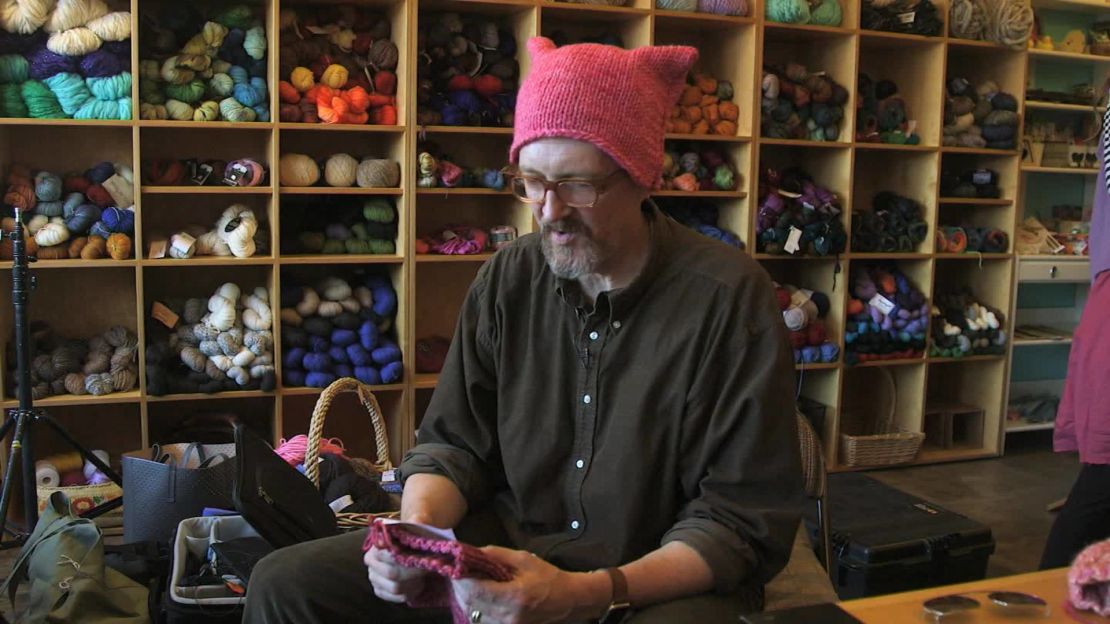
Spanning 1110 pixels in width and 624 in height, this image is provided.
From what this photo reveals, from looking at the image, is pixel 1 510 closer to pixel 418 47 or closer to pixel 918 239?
pixel 418 47

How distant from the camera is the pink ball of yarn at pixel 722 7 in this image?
383cm

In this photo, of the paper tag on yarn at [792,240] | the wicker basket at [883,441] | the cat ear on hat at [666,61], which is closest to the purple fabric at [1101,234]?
the cat ear on hat at [666,61]

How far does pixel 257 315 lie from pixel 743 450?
2389 mm

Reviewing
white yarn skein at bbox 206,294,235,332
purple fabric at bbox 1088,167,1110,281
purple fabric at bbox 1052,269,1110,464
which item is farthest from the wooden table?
white yarn skein at bbox 206,294,235,332

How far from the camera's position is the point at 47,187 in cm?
321

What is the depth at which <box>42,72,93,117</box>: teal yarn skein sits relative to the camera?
3.13 meters

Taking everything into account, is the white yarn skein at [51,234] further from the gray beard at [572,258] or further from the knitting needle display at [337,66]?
the gray beard at [572,258]

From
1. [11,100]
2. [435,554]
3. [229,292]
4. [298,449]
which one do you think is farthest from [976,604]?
[11,100]

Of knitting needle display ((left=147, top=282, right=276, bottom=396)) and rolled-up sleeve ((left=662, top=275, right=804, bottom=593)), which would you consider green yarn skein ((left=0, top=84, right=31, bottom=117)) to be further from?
rolled-up sleeve ((left=662, top=275, right=804, bottom=593))

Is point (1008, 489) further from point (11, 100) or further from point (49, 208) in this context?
point (11, 100)

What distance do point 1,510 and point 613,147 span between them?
2.22 meters

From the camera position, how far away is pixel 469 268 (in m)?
4.01

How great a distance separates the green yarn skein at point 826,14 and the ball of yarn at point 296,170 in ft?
6.70

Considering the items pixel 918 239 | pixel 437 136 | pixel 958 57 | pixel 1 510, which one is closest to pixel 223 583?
pixel 1 510
